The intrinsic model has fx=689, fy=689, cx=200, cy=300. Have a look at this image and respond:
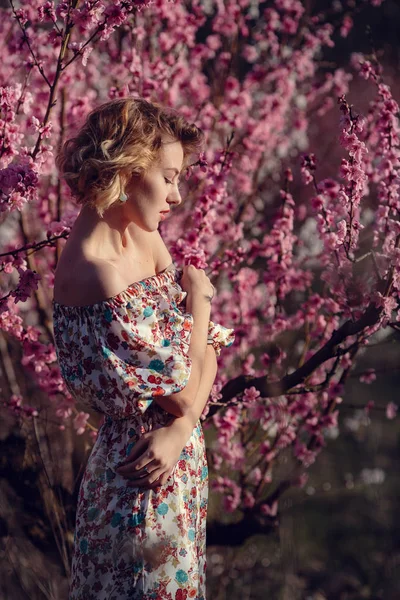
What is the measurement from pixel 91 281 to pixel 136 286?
0.51 feet

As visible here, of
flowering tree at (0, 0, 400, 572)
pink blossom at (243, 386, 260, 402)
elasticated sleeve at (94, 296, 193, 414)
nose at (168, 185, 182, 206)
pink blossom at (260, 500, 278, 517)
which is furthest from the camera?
pink blossom at (260, 500, 278, 517)

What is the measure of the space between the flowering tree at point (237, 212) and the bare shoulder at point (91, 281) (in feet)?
1.78

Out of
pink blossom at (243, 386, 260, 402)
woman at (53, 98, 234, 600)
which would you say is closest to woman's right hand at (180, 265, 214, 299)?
woman at (53, 98, 234, 600)

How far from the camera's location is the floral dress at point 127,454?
1712mm

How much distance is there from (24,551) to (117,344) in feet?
4.83

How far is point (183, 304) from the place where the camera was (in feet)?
6.59

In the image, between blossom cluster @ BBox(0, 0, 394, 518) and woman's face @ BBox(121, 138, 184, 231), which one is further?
blossom cluster @ BBox(0, 0, 394, 518)

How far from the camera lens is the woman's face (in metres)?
1.86

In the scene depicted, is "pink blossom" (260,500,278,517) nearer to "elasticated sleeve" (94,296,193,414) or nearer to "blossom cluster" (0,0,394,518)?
"blossom cluster" (0,0,394,518)

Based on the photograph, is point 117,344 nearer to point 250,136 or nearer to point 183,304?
point 183,304

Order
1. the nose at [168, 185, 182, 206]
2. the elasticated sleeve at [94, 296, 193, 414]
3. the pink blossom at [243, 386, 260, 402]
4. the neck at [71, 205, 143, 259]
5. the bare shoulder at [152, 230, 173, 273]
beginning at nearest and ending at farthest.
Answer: the elasticated sleeve at [94, 296, 193, 414]
the neck at [71, 205, 143, 259]
the nose at [168, 185, 182, 206]
the bare shoulder at [152, 230, 173, 273]
the pink blossom at [243, 386, 260, 402]

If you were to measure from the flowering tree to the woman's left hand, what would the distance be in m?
0.76

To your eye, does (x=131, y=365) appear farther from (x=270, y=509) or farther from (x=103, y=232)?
(x=270, y=509)

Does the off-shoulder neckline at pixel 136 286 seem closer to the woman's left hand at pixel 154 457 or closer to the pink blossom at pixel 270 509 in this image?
the woman's left hand at pixel 154 457
